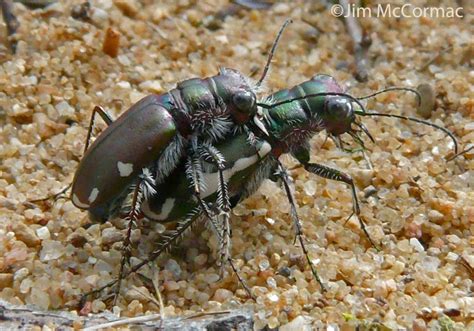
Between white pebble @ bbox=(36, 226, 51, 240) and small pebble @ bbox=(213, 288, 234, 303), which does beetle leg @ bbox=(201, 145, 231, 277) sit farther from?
white pebble @ bbox=(36, 226, 51, 240)

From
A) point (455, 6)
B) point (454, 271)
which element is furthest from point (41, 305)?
point (455, 6)

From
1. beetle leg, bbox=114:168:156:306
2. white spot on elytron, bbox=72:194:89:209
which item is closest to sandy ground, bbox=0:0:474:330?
beetle leg, bbox=114:168:156:306

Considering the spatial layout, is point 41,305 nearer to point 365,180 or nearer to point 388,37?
point 365,180

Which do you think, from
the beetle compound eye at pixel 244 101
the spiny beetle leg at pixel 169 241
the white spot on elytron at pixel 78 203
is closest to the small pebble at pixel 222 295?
the spiny beetle leg at pixel 169 241

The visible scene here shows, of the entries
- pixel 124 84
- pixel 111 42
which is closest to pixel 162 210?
pixel 124 84

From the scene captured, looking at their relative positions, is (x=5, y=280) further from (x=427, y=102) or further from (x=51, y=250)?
(x=427, y=102)

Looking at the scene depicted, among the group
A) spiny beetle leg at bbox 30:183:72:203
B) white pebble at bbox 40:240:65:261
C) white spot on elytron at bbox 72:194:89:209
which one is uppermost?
white spot on elytron at bbox 72:194:89:209

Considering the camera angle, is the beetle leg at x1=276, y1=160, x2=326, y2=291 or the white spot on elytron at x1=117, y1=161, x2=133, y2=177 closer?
Result: the white spot on elytron at x1=117, y1=161, x2=133, y2=177
